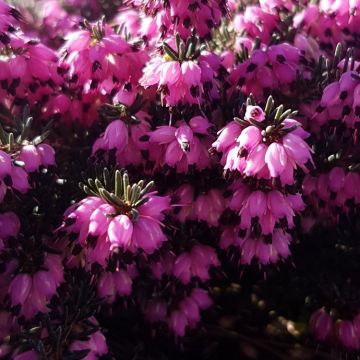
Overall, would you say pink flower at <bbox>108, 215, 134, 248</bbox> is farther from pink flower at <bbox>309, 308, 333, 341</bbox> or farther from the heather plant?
pink flower at <bbox>309, 308, 333, 341</bbox>

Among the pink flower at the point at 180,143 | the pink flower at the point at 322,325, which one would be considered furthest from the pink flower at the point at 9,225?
the pink flower at the point at 322,325

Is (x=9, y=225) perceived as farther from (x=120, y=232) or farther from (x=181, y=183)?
(x=181, y=183)

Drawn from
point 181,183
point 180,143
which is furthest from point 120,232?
point 181,183

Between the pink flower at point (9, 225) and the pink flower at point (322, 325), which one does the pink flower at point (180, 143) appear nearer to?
the pink flower at point (9, 225)

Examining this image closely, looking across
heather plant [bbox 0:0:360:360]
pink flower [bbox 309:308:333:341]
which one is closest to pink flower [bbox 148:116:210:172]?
heather plant [bbox 0:0:360:360]

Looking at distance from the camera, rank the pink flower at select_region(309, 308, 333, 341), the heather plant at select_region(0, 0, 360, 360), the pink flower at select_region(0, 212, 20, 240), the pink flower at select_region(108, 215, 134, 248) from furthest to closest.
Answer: the pink flower at select_region(309, 308, 333, 341), the pink flower at select_region(0, 212, 20, 240), the heather plant at select_region(0, 0, 360, 360), the pink flower at select_region(108, 215, 134, 248)

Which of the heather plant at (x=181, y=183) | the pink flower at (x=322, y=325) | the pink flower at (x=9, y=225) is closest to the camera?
the heather plant at (x=181, y=183)

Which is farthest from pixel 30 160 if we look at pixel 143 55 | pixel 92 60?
pixel 143 55

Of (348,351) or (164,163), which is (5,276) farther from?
(348,351)

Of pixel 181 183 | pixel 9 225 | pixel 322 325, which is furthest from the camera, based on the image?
pixel 322 325
